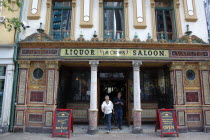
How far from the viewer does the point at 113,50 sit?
30.9 ft

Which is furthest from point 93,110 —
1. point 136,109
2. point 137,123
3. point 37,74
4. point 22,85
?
point 22,85

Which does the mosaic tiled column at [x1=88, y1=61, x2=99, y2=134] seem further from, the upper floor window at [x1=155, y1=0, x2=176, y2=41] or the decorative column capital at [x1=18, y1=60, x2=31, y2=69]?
the upper floor window at [x1=155, y1=0, x2=176, y2=41]

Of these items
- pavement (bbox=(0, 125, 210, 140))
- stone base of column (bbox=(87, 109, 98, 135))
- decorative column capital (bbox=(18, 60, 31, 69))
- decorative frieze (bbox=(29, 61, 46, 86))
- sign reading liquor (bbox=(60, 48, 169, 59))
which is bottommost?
pavement (bbox=(0, 125, 210, 140))

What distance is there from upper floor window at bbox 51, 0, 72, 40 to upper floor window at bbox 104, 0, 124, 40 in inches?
82.8

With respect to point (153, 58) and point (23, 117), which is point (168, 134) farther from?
point (23, 117)

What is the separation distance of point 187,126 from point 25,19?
33.8 ft

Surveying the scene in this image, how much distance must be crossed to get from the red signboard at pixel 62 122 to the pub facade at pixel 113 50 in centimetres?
64

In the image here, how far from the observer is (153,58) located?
9.44m

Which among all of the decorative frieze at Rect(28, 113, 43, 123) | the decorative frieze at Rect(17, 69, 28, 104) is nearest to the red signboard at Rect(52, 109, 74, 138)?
the decorative frieze at Rect(28, 113, 43, 123)

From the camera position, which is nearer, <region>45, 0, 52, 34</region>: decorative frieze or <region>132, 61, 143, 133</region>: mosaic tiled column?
<region>132, 61, 143, 133</region>: mosaic tiled column

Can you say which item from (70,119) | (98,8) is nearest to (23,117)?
(70,119)

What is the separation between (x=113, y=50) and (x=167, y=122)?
4.34 m

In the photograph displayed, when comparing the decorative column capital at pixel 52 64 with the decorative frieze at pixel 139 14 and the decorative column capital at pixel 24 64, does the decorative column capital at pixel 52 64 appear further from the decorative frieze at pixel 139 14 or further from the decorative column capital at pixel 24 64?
the decorative frieze at pixel 139 14

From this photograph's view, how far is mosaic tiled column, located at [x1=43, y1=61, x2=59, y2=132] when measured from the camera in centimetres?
894
